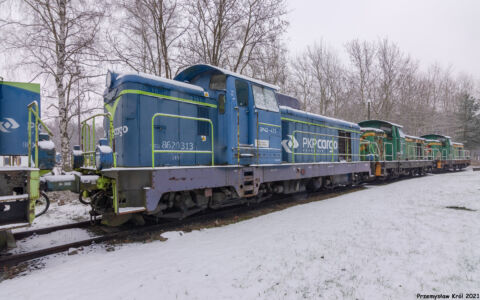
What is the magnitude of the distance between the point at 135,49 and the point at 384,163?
15.3 metres

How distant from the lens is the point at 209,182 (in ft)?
19.1

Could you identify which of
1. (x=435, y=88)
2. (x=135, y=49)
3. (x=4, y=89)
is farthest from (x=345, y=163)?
(x=435, y=88)

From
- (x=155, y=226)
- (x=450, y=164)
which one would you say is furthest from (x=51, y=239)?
(x=450, y=164)

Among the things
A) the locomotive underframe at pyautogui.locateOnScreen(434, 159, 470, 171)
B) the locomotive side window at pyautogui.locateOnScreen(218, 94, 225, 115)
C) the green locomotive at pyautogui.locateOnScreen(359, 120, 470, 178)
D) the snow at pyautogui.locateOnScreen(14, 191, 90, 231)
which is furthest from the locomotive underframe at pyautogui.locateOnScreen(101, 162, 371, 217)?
the locomotive underframe at pyautogui.locateOnScreen(434, 159, 470, 171)

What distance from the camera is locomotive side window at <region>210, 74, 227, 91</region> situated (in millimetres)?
6461

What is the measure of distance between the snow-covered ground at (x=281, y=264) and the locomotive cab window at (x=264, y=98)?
312cm

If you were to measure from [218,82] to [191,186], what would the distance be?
107 inches

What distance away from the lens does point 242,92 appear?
22.3 ft

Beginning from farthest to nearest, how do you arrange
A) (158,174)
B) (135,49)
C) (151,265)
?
(135,49) < (158,174) < (151,265)

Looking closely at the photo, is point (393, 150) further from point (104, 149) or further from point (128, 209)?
point (104, 149)

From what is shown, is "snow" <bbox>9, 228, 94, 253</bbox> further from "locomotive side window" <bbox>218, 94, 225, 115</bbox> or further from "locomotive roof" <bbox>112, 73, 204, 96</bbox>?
"locomotive side window" <bbox>218, 94, 225, 115</bbox>

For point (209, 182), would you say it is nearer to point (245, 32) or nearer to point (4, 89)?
point (4, 89)

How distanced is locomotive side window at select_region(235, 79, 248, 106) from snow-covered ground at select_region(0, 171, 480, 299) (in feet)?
10.00

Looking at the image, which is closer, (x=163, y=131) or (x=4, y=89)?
(x=4, y=89)
